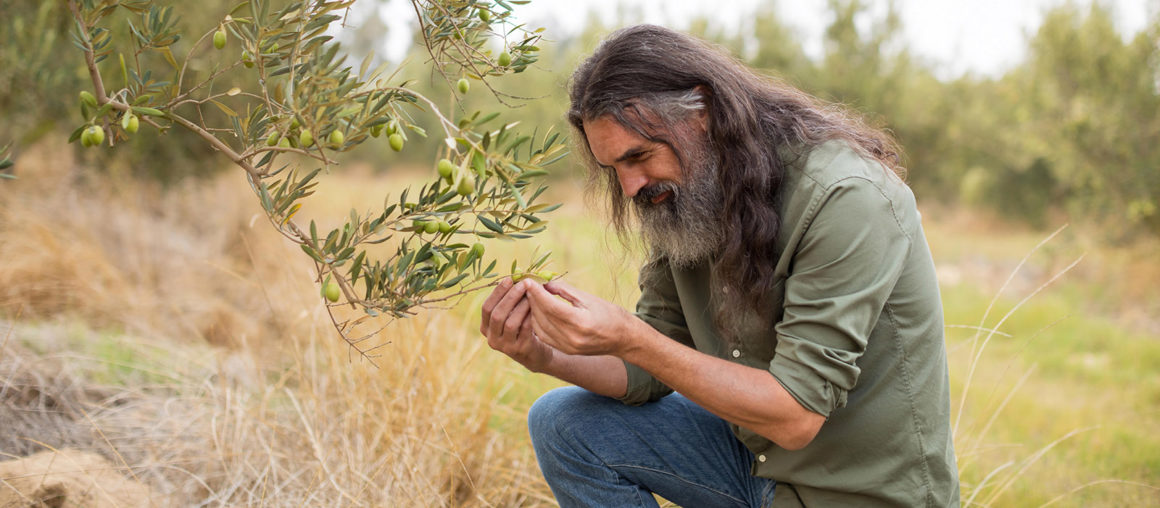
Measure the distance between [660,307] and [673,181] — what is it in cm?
49

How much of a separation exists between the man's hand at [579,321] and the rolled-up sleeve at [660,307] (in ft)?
1.90

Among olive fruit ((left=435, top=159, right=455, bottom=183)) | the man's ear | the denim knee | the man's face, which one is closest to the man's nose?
the man's face

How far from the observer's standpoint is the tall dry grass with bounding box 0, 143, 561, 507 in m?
2.49

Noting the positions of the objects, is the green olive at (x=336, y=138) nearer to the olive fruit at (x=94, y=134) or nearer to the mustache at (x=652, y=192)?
the olive fruit at (x=94, y=134)

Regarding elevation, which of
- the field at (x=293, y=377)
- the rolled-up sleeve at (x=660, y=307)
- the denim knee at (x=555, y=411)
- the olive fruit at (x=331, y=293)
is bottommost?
the field at (x=293, y=377)

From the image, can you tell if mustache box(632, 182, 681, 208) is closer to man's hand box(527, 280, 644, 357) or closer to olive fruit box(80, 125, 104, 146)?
man's hand box(527, 280, 644, 357)

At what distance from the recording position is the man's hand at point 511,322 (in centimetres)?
180

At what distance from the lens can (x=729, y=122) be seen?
190 cm

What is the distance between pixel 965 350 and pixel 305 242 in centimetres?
626

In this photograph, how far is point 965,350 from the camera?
6484 millimetres

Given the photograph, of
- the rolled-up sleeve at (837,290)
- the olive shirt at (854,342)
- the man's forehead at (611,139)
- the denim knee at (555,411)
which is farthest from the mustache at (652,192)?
the denim knee at (555,411)

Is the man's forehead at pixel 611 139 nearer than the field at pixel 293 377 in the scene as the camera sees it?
Yes

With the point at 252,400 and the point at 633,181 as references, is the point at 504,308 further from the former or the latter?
the point at 252,400

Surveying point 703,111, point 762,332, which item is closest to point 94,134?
point 703,111
